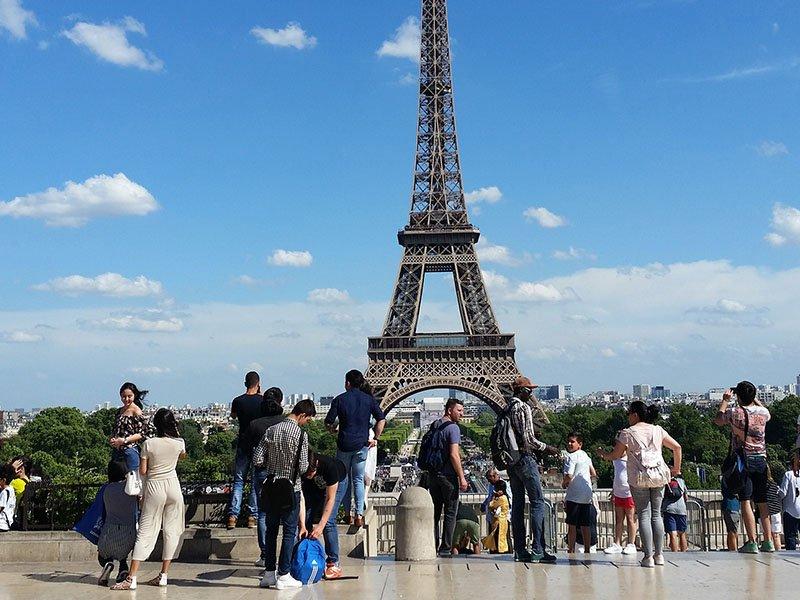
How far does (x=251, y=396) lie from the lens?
12.4 m

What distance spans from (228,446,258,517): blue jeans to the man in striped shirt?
2084 millimetres

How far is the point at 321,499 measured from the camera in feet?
35.4

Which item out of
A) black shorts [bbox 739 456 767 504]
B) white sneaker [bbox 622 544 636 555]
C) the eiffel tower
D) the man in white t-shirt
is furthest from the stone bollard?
the eiffel tower

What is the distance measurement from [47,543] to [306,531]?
4.53 metres

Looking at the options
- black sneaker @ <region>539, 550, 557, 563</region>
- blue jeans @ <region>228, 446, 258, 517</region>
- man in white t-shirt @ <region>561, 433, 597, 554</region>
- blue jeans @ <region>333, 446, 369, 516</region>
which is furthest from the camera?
man in white t-shirt @ <region>561, 433, 597, 554</region>

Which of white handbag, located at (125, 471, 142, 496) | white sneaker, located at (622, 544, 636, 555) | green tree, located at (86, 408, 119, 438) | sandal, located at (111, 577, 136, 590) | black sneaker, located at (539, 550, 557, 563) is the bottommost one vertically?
sandal, located at (111, 577, 136, 590)

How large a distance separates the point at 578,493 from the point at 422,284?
2274 inches

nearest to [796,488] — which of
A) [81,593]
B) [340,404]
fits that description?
[340,404]

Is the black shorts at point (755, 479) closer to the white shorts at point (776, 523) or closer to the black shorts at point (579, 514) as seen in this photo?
the black shorts at point (579, 514)

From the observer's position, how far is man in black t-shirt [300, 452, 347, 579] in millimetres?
10570

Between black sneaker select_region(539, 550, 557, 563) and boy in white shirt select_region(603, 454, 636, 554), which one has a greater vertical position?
boy in white shirt select_region(603, 454, 636, 554)

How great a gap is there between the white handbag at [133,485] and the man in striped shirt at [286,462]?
1443mm

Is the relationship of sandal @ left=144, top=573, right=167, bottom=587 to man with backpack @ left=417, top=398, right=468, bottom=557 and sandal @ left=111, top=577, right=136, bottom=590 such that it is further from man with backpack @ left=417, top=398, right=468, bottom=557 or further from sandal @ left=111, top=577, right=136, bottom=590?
man with backpack @ left=417, top=398, right=468, bottom=557

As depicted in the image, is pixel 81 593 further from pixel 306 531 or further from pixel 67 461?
pixel 67 461
